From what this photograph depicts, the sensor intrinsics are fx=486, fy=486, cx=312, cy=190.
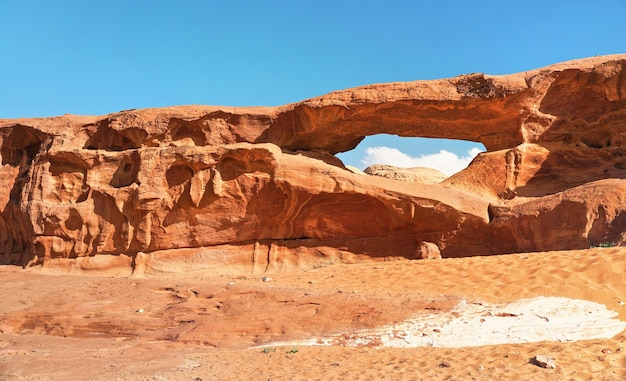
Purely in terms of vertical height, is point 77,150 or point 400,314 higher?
point 77,150

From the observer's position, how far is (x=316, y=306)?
7.55 meters

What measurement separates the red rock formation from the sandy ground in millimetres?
1644

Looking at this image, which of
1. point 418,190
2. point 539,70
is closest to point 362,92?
point 418,190

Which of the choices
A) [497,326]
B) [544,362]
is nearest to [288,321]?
[497,326]

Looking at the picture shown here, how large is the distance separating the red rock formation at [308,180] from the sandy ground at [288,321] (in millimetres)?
1644

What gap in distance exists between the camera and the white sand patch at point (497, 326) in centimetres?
539

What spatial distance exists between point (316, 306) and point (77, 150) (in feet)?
30.2

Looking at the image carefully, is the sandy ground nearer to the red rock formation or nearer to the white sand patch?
the white sand patch

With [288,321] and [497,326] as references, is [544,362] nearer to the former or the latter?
[497,326]

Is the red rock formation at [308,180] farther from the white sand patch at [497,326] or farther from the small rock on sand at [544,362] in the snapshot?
the small rock on sand at [544,362]

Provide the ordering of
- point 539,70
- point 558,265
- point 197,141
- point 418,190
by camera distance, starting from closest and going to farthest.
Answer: point 558,265, point 418,190, point 539,70, point 197,141

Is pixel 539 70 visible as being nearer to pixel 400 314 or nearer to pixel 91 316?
pixel 400 314

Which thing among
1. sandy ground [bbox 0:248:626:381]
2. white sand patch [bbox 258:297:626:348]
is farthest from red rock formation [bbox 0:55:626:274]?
white sand patch [bbox 258:297:626:348]

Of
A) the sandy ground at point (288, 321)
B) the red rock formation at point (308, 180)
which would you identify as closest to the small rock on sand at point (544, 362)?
the sandy ground at point (288, 321)
